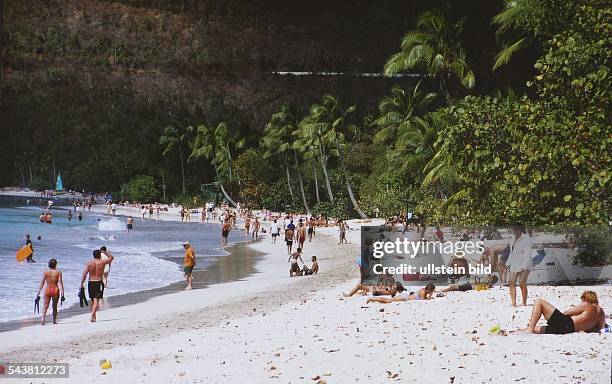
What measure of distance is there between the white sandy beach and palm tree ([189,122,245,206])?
190 feet

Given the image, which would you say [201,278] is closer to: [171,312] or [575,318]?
[171,312]

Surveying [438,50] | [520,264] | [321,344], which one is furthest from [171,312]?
[438,50]

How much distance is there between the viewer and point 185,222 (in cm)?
6625

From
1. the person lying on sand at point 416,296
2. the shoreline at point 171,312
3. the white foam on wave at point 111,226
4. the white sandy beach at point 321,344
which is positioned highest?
the white foam on wave at point 111,226

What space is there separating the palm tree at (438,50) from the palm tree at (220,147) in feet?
145

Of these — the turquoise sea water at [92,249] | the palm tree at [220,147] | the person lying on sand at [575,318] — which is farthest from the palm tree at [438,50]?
the palm tree at [220,147]

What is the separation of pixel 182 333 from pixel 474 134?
5855 mm

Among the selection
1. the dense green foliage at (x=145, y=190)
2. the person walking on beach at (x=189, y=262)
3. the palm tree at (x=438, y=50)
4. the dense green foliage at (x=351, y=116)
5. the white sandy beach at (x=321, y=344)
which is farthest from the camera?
the dense green foliage at (x=145, y=190)

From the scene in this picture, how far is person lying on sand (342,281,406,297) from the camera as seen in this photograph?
14.7 metres

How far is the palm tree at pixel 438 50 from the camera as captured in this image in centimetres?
3056

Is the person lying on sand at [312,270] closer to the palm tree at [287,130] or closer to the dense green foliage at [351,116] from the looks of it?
the dense green foliage at [351,116]

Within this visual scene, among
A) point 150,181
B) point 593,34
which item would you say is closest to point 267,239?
point 593,34

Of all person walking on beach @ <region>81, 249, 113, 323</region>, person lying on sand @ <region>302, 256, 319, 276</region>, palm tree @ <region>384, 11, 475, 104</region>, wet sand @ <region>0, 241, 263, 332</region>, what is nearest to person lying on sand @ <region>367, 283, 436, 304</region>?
person walking on beach @ <region>81, 249, 113, 323</region>

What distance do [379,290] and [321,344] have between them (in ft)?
13.9
